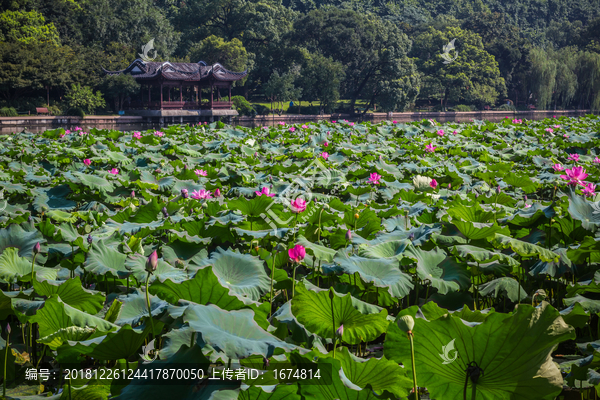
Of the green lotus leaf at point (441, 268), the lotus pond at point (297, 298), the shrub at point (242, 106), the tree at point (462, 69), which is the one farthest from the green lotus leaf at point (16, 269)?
the tree at point (462, 69)

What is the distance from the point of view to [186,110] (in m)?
27.6

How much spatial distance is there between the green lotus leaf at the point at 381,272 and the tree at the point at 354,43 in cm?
3139

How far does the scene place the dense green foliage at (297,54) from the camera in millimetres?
27250

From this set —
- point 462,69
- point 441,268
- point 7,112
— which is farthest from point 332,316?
point 462,69

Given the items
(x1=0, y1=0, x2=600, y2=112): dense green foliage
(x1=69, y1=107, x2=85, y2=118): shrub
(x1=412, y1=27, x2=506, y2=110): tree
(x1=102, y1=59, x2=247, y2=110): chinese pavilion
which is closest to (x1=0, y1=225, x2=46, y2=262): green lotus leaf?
(x1=69, y1=107, x2=85, y2=118): shrub

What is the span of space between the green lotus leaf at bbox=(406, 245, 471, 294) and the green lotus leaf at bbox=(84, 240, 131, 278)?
108 centimetres

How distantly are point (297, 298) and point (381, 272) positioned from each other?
55 cm

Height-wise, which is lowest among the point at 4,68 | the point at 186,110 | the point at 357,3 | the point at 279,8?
the point at 186,110

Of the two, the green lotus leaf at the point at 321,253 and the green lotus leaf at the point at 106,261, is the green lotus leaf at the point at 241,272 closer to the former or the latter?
the green lotus leaf at the point at 321,253

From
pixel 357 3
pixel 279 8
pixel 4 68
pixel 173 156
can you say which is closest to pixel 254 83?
pixel 279 8

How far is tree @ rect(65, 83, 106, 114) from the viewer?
25156 mm

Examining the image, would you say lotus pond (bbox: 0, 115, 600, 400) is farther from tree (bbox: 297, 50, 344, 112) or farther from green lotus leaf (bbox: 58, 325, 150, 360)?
tree (bbox: 297, 50, 344, 112)

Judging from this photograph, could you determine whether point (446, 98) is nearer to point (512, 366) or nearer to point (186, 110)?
point (186, 110)

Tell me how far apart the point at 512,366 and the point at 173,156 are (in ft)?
19.7
